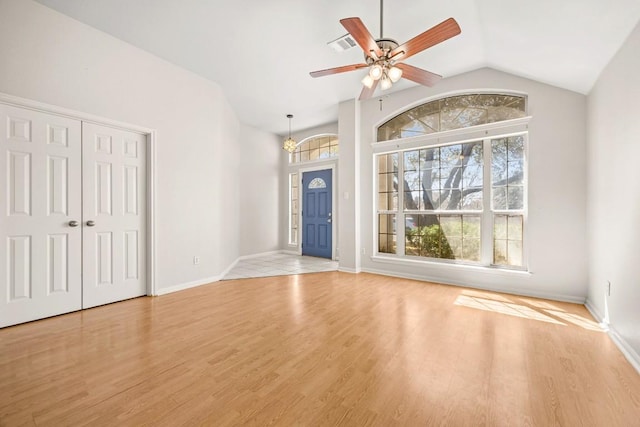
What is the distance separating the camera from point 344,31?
10.4 feet

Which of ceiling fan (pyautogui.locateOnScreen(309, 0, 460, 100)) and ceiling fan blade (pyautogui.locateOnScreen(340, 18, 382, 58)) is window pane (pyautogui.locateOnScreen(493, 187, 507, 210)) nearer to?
ceiling fan (pyautogui.locateOnScreen(309, 0, 460, 100))

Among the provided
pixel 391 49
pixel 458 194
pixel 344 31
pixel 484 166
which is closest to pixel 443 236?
pixel 458 194

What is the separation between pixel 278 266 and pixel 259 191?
2.23 meters

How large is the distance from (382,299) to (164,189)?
3391 millimetres

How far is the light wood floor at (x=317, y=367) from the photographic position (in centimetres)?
150

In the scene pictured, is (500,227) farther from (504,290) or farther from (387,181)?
(387,181)

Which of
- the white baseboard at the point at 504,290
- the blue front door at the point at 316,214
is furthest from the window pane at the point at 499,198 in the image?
the blue front door at the point at 316,214

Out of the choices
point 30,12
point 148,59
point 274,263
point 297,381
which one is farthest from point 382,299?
point 30,12

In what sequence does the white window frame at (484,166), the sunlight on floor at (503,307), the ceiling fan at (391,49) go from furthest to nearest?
the white window frame at (484,166) < the sunlight on floor at (503,307) < the ceiling fan at (391,49)

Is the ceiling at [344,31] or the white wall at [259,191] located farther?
the white wall at [259,191]

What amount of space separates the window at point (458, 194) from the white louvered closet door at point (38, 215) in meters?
4.47

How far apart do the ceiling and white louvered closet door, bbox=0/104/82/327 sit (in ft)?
4.40

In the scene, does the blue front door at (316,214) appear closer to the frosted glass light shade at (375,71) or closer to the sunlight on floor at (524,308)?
the sunlight on floor at (524,308)

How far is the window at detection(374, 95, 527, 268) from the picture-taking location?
3.83 meters
